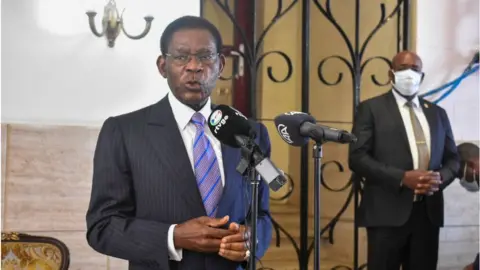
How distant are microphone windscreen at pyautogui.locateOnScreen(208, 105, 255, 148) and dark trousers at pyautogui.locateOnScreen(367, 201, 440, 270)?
1.82m

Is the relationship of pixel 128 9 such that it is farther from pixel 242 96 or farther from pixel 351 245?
pixel 351 245

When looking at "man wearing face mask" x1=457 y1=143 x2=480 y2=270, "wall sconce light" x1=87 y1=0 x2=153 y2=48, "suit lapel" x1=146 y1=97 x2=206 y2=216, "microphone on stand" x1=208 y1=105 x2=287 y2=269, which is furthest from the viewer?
"man wearing face mask" x1=457 y1=143 x2=480 y2=270

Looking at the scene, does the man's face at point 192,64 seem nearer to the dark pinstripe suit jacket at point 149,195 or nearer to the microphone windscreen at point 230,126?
the dark pinstripe suit jacket at point 149,195

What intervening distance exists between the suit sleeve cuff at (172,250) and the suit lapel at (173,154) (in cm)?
12

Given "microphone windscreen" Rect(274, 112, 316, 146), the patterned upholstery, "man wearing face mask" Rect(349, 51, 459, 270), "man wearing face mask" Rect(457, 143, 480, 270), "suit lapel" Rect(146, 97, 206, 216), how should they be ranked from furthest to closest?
1. "man wearing face mask" Rect(457, 143, 480, 270)
2. "man wearing face mask" Rect(349, 51, 459, 270)
3. the patterned upholstery
4. "suit lapel" Rect(146, 97, 206, 216)
5. "microphone windscreen" Rect(274, 112, 316, 146)

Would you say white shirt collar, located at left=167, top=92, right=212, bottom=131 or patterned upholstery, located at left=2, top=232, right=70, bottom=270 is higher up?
white shirt collar, located at left=167, top=92, right=212, bottom=131

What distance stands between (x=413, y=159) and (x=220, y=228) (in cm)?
174

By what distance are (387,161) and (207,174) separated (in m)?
1.58

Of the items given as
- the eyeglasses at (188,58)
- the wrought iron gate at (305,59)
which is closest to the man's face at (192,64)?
the eyeglasses at (188,58)

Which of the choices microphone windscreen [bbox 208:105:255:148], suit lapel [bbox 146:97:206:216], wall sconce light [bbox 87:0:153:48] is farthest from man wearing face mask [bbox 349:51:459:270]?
microphone windscreen [bbox 208:105:255:148]

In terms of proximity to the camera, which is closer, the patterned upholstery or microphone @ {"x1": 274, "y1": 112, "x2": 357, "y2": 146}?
microphone @ {"x1": 274, "y1": 112, "x2": 357, "y2": 146}

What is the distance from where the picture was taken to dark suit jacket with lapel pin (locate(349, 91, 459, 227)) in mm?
3068

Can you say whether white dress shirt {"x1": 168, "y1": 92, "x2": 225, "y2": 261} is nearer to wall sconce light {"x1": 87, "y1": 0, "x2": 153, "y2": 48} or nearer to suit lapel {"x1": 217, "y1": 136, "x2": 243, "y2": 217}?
suit lapel {"x1": 217, "y1": 136, "x2": 243, "y2": 217}

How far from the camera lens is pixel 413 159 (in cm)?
313
